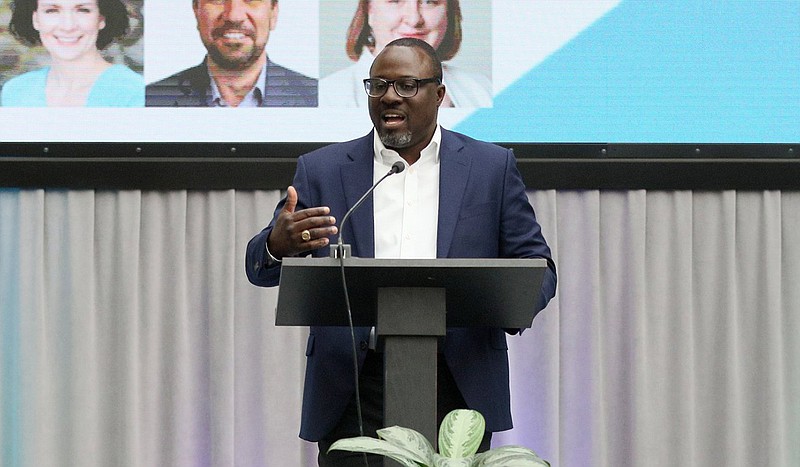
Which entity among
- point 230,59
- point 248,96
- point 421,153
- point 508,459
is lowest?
point 508,459

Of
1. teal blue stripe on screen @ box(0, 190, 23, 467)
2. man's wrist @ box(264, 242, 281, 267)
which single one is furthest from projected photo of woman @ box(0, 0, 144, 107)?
man's wrist @ box(264, 242, 281, 267)

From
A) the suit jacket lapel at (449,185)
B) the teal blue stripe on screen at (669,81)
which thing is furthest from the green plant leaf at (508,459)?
the teal blue stripe on screen at (669,81)

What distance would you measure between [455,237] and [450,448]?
1110 mm

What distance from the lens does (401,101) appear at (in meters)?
2.65

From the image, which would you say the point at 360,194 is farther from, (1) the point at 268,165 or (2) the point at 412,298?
(1) the point at 268,165

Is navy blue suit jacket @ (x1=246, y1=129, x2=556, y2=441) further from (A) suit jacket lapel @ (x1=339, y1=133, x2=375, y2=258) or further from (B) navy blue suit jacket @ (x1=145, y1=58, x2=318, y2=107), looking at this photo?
(B) navy blue suit jacket @ (x1=145, y1=58, x2=318, y2=107)

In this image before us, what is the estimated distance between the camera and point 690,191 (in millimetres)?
3832

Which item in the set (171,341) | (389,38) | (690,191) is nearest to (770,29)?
(690,191)

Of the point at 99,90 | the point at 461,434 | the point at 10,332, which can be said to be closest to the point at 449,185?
the point at 461,434

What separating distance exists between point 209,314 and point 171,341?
0.16 meters

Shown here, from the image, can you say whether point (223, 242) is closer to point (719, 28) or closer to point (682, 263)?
point (682, 263)

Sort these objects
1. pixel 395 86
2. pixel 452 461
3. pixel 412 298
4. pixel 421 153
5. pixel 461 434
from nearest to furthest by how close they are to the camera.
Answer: pixel 452 461 < pixel 461 434 < pixel 412 298 < pixel 395 86 < pixel 421 153

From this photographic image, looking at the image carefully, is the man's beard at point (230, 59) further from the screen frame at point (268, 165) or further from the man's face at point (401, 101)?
the man's face at point (401, 101)

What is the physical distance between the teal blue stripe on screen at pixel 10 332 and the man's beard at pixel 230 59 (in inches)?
33.0
